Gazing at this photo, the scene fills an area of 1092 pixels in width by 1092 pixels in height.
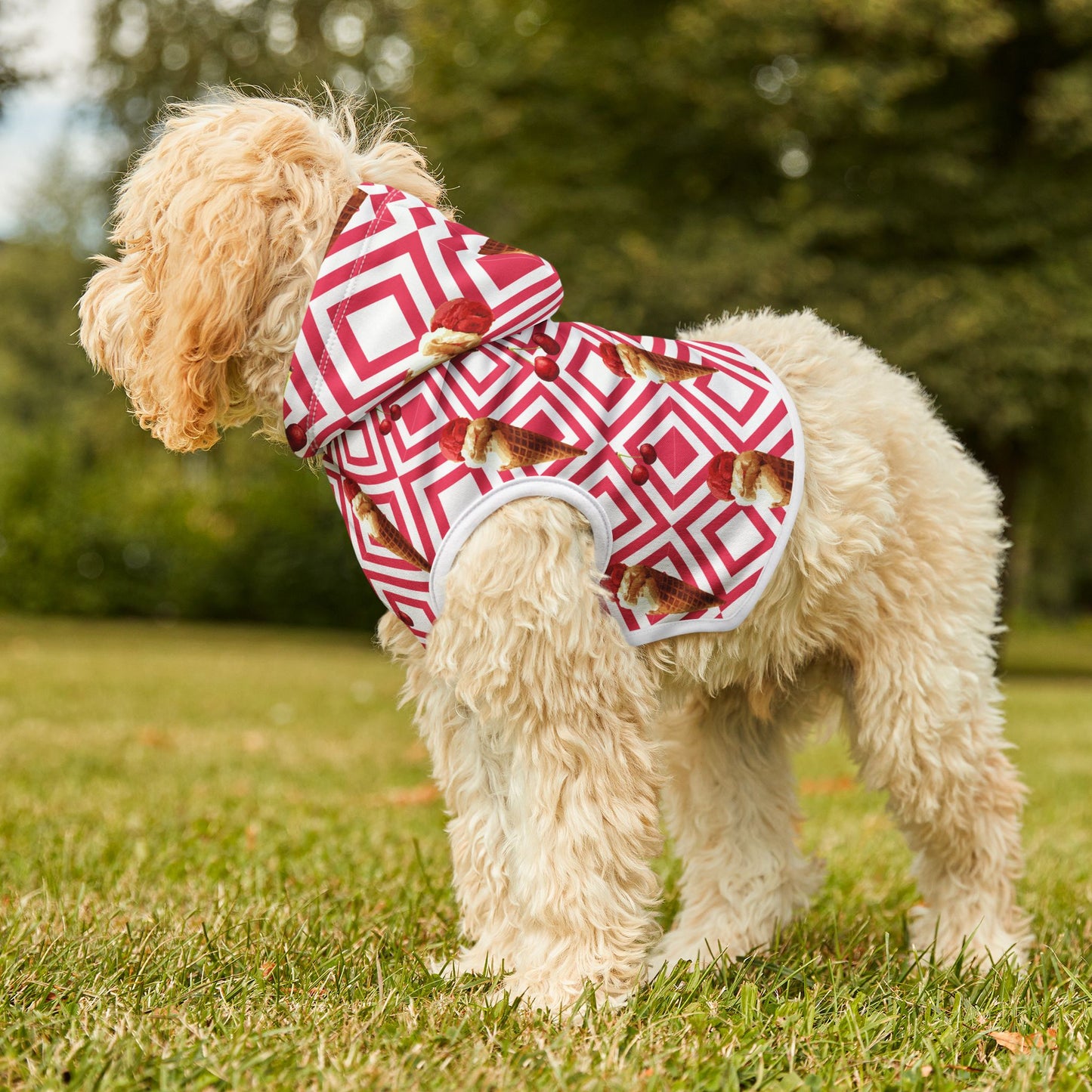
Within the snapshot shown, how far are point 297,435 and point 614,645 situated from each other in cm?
85

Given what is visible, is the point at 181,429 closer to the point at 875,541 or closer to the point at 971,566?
the point at 875,541

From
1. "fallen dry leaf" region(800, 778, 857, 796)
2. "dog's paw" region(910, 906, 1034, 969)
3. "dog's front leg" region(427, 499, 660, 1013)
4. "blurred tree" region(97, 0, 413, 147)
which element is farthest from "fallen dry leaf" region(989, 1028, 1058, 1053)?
"blurred tree" region(97, 0, 413, 147)

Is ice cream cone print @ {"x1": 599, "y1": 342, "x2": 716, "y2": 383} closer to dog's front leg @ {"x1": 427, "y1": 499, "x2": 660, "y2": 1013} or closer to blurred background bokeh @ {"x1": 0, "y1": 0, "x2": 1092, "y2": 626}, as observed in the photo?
dog's front leg @ {"x1": 427, "y1": 499, "x2": 660, "y2": 1013}

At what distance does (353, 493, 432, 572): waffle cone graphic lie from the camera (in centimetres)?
253

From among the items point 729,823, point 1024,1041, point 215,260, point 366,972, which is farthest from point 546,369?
point 1024,1041

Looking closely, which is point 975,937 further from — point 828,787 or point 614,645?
point 828,787

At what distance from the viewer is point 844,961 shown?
3.06 metres

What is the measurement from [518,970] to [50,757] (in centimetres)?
473

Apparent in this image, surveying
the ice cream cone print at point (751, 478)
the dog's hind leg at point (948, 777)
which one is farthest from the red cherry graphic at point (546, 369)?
the dog's hind leg at point (948, 777)

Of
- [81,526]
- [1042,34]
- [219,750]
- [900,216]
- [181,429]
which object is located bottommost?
[81,526]

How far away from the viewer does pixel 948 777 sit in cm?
311

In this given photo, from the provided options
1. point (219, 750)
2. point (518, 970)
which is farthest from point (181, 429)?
point (219, 750)

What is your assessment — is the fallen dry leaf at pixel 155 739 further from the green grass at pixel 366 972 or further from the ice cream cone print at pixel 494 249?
the ice cream cone print at pixel 494 249

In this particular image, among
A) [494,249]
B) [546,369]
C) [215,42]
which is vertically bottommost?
[546,369]
